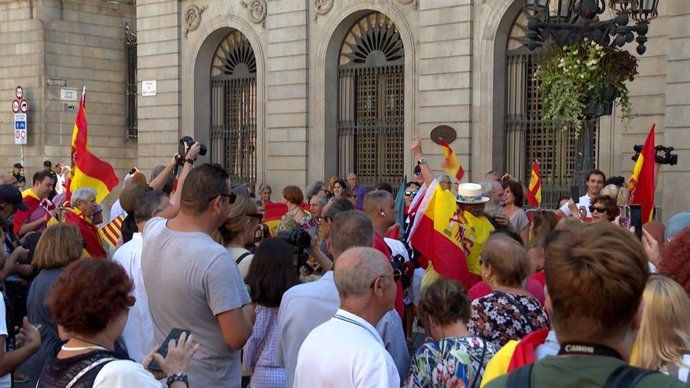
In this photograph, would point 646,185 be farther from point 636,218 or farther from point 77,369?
point 77,369

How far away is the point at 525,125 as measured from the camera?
1806 cm

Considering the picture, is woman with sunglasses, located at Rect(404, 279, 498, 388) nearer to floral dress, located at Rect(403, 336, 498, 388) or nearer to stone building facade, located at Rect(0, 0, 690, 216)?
floral dress, located at Rect(403, 336, 498, 388)

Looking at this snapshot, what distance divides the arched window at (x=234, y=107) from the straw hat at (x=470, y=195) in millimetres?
15178

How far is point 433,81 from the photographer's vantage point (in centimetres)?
1861

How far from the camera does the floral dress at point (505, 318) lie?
15.5 ft

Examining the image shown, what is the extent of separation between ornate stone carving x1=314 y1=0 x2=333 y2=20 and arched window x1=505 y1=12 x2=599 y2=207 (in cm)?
458

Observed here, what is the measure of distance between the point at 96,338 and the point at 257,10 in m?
19.1

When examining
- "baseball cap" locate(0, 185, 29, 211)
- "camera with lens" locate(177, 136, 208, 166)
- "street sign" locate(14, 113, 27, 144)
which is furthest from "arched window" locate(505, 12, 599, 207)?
"street sign" locate(14, 113, 27, 144)

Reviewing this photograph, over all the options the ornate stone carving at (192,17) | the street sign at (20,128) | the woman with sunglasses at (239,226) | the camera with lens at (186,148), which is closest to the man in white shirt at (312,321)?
the woman with sunglasses at (239,226)

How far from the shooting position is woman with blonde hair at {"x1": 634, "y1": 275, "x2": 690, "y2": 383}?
3336 mm

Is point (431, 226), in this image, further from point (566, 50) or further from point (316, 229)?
point (566, 50)

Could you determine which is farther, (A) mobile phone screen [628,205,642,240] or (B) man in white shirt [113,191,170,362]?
(A) mobile phone screen [628,205,642,240]

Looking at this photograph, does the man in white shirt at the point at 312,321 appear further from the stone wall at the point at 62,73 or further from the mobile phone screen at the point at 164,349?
the stone wall at the point at 62,73

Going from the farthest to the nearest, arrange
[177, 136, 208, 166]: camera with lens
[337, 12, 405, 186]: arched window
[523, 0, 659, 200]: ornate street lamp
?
[337, 12, 405, 186]: arched window < [523, 0, 659, 200]: ornate street lamp < [177, 136, 208, 166]: camera with lens
